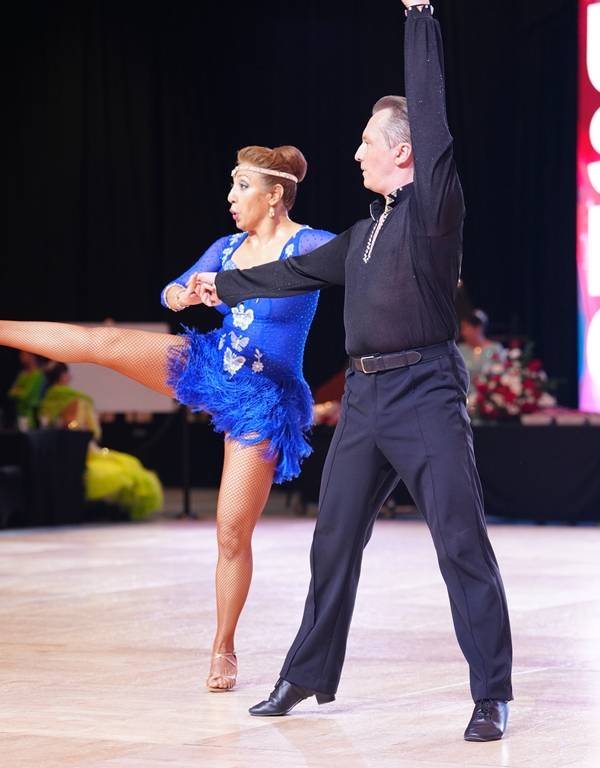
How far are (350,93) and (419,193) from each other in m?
11.4

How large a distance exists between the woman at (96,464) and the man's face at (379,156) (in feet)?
23.7

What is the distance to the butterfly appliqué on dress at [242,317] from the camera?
4.48 m

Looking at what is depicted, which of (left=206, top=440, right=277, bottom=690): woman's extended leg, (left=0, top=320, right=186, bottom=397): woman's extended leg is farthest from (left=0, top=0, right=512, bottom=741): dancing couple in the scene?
(left=0, top=320, right=186, bottom=397): woman's extended leg

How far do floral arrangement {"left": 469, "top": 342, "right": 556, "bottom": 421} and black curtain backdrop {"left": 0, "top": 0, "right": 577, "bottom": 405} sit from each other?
9.89 ft

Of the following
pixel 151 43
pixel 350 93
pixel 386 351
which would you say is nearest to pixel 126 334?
pixel 386 351

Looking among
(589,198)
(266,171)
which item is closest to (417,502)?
(266,171)

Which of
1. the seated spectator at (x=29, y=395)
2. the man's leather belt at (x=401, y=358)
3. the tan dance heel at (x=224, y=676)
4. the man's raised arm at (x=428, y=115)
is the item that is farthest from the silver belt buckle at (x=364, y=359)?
the seated spectator at (x=29, y=395)

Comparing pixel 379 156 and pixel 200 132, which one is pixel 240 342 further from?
pixel 200 132

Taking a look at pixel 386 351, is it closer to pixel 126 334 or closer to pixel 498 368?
pixel 126 334

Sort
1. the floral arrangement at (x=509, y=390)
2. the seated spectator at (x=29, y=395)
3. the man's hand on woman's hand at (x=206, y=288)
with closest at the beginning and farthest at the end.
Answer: the man's hand on woman's hand at (x=206, y=288) < the floral arrangement at (x=509, y=390) < the seated spectator at (x=29, y=395)

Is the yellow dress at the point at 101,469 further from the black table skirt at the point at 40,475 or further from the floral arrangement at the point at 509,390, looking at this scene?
the floral arrangement at the point at 509,390

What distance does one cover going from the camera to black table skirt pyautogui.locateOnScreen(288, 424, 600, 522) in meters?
10.3

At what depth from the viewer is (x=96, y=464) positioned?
1111 cm

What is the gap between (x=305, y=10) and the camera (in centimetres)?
1488
